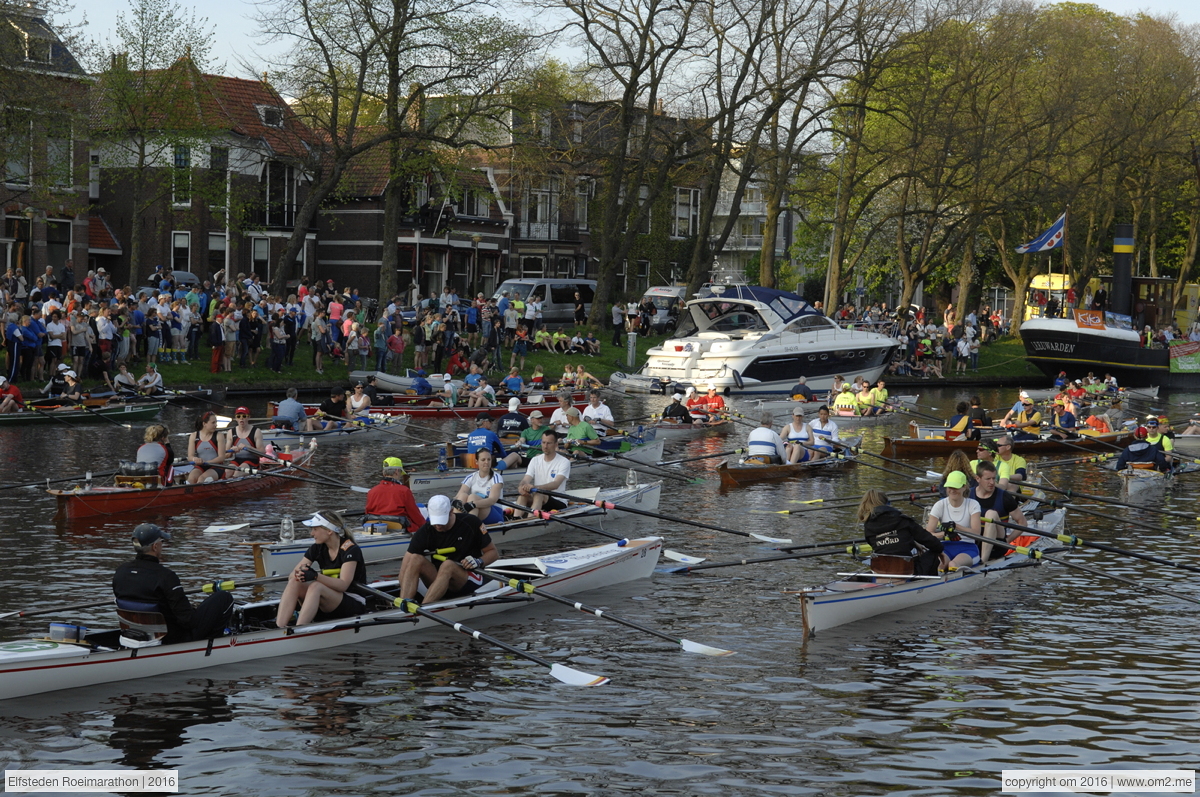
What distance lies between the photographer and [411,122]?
151 feet

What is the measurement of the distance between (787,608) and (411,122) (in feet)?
115

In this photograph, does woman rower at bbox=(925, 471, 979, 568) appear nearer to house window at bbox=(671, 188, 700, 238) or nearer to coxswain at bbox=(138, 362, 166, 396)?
coxswain at bbox=(138, 362, 166, 396)

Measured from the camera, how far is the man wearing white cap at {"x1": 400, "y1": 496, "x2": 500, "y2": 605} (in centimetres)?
1309

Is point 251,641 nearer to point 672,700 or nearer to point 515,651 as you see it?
point 515,651

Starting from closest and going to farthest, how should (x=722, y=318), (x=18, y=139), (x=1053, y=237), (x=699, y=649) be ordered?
(x=699, y=649)
(x=18, y=139)
(x=722, y=318)
(x=1053, y=237)

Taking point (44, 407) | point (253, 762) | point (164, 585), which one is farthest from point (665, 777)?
point (44, 407)

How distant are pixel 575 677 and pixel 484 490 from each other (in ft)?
17.4

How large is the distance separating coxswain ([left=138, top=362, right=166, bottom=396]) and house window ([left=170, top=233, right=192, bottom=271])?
78.5 ft

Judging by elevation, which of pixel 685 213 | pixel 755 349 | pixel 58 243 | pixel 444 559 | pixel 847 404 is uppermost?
pixel 685 213

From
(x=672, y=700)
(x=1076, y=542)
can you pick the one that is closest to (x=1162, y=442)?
(x=1076, y=542)

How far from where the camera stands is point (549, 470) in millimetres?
17688

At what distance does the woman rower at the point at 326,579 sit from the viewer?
12.1 meters

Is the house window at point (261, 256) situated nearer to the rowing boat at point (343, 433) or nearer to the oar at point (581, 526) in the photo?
the rowing boat at point (343, 433)

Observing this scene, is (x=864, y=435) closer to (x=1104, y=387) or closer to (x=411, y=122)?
(x=1104, y=387)
